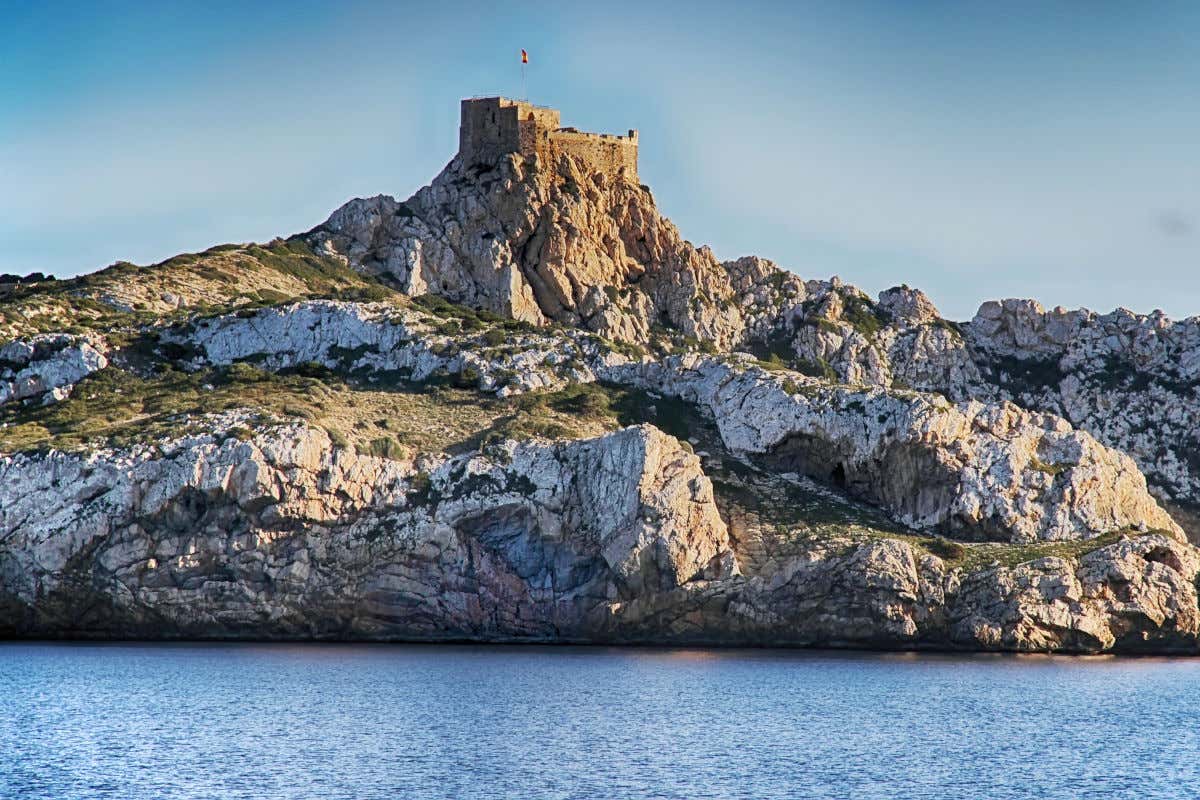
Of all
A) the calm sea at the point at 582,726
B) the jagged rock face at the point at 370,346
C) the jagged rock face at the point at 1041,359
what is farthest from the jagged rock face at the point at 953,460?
the jagged rock face at the point at 1041,359

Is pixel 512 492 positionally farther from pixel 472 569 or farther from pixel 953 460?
pixel 953 460

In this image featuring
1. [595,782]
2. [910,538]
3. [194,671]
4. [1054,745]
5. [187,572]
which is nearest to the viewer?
[595,782]

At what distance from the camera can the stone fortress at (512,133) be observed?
415ft

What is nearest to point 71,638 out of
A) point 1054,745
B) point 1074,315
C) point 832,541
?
point 832,541

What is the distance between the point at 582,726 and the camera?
55.5 meters

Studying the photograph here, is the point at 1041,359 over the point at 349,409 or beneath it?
over

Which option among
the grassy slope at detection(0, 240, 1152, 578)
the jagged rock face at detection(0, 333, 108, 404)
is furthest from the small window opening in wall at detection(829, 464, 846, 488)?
the jagged rock face at detection(0, 333, 108, 404)

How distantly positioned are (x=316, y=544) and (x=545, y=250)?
44.4 metres

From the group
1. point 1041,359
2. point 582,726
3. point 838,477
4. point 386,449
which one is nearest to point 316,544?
point 386,449

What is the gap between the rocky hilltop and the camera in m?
85.2

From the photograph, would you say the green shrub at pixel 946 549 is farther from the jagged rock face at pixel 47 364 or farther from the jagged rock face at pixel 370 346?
the jagged rock face at pixel 47 364

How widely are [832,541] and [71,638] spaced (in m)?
42.6

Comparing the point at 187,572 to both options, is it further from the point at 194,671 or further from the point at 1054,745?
the point at 1054,745

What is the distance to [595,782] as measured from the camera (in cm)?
4503
